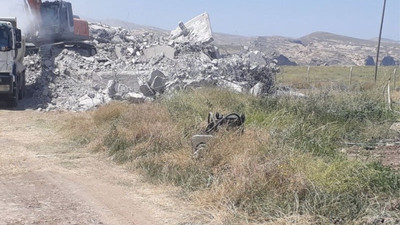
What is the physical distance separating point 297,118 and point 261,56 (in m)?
12.7

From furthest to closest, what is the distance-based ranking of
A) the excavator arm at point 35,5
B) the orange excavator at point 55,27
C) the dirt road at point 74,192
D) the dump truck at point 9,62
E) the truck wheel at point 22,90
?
the orange excavator at point 55,27 → the excavator arm at point 35,5 → the truck wheel at point 22,90 → the dump truck at point 9,62 → the dirt road at point 74,192

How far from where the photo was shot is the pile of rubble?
847 inches

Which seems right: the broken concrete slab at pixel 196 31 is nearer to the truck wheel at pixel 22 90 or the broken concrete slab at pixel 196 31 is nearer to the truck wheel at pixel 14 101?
the truck wheel at pixel 22 90

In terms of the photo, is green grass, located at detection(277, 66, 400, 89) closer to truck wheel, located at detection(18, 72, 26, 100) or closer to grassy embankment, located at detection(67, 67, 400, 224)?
grassy embankment, located at detection(67, 67, 400, 224)

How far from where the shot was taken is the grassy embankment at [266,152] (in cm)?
778

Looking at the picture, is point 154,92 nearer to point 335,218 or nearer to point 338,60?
point 335,218

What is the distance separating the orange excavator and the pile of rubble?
102cm

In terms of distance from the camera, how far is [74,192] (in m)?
9.52

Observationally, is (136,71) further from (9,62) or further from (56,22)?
(56,22)

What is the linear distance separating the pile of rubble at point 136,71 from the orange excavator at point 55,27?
3.35ft

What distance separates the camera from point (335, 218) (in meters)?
7.30

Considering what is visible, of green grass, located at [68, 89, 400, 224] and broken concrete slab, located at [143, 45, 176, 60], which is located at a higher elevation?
broken concrete slab, located at [143, 45, 176, 60]

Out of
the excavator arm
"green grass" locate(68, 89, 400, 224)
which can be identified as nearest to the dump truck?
"green grass" locate(68, 89, 400, 224)

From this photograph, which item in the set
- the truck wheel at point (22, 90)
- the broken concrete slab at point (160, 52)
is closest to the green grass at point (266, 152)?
the truck wheel at point (22, 90)
